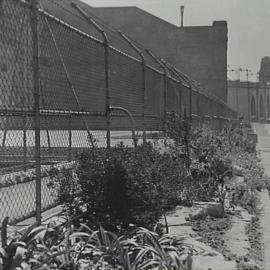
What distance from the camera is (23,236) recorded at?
170 inches

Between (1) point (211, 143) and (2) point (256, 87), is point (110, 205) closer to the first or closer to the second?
(1) point (211, 143)

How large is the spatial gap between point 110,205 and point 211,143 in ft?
19.6

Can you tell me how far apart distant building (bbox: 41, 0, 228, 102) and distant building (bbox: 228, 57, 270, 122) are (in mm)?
28201

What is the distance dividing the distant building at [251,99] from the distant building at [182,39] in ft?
92.5

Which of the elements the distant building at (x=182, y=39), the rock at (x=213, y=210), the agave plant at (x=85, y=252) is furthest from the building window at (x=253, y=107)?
the agave plant at (x=85, y=252)

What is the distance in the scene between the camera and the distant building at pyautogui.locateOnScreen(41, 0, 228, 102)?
2002 inches

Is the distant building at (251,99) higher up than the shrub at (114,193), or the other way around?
the distant building at (251,99)

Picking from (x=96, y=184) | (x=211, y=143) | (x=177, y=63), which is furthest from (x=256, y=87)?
(x=96, y=184)

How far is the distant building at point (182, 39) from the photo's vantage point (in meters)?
50.8

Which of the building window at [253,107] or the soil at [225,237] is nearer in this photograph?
the soil at [225,237]

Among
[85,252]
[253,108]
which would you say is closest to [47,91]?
[85,252]

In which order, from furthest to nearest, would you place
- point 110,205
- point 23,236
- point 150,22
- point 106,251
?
point 150,22 → point 110,205 → point 106,251 → point 23,236

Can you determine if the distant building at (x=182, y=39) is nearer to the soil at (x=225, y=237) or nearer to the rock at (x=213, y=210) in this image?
the rock at (x=213, y=210)

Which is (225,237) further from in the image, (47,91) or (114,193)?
(47,91)
